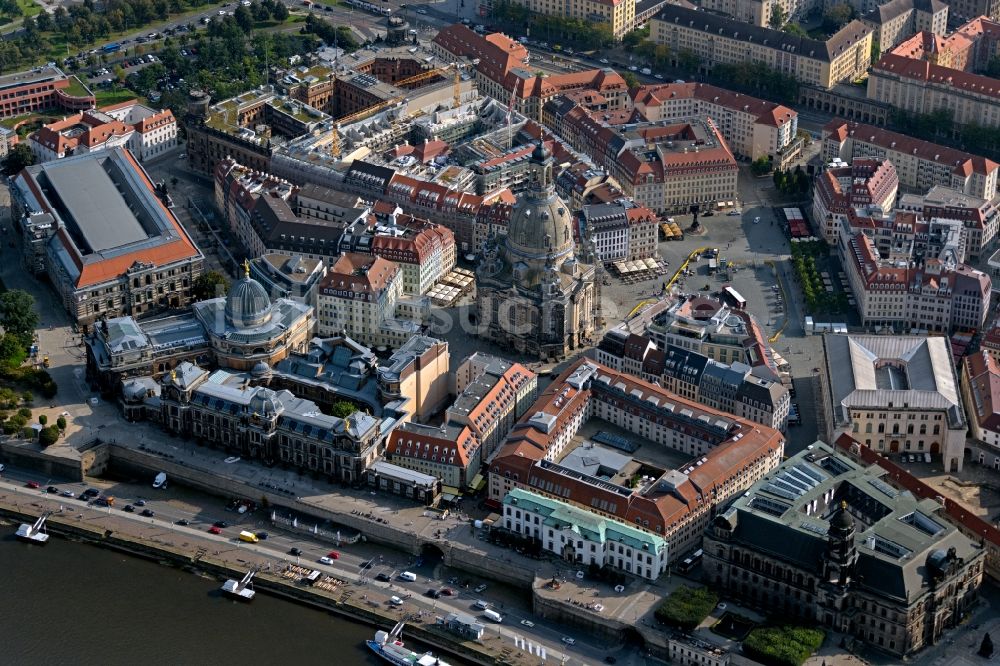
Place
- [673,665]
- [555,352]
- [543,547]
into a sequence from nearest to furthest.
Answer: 1. [673,665]
2. [543,547]
3. [555,352]

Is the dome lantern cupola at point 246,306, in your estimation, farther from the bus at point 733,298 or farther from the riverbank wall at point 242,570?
the bus at point 733,298

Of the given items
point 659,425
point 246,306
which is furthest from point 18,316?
point 659,425

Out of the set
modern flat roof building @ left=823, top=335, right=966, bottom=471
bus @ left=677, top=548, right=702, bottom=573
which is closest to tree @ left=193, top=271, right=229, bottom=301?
bus @ left=677, top=548, right=702, bottom=573

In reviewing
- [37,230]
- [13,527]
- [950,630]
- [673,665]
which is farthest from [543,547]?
[37,230]

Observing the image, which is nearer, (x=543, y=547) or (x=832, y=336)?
(x=543, y=547)

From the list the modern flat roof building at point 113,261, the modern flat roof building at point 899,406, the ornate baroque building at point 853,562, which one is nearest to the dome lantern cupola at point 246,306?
the modern flat roof building at point 113,261

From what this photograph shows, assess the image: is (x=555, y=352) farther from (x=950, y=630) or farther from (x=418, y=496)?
(x=950, y=630)

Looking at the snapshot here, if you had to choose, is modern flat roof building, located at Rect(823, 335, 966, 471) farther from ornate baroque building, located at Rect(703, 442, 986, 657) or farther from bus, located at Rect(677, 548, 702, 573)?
bus, located at Rect(677, 548, 702, 573)
